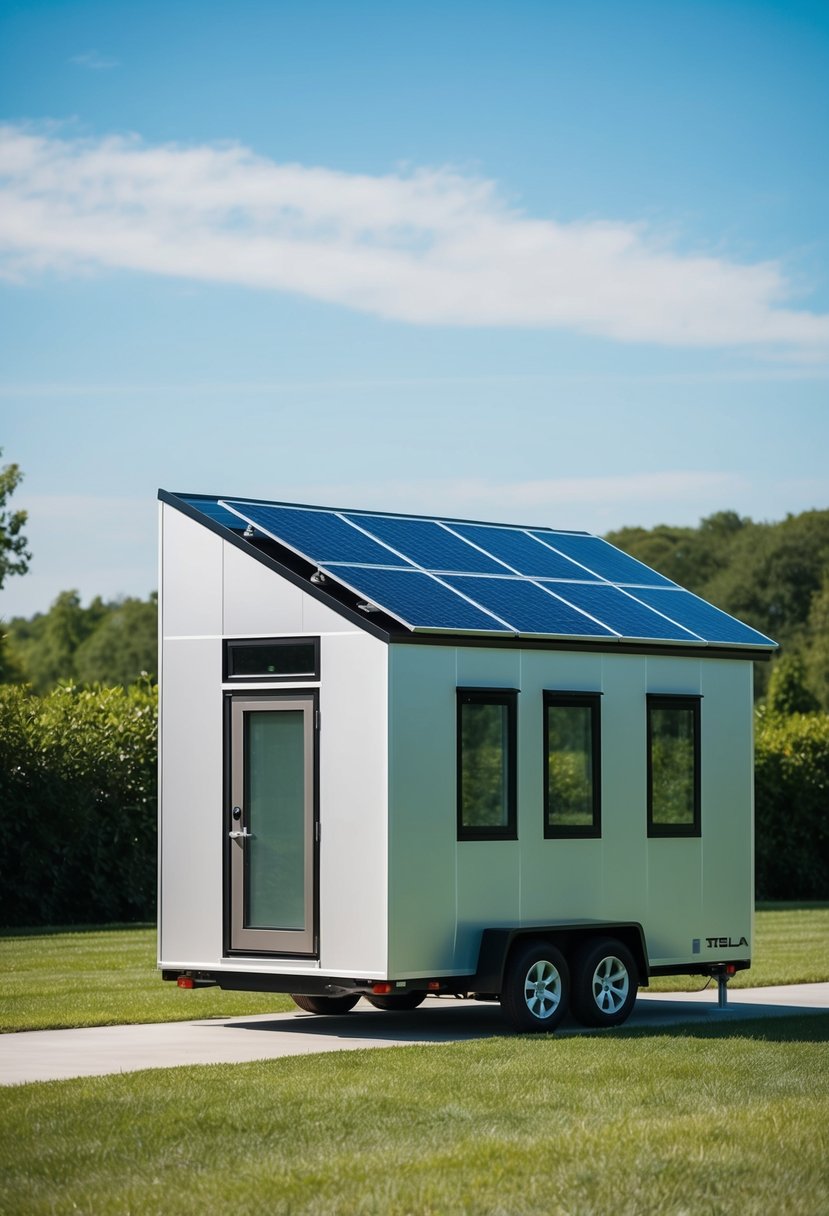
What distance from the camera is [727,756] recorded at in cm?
1705

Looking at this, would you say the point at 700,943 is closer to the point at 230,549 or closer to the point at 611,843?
the point at 611,843

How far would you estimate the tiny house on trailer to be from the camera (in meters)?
14.5

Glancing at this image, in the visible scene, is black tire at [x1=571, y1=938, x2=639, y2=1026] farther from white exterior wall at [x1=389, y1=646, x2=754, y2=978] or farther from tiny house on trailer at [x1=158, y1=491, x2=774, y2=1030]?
white exterior wall at [x1=389, y1=646, x2=754, y2=978]

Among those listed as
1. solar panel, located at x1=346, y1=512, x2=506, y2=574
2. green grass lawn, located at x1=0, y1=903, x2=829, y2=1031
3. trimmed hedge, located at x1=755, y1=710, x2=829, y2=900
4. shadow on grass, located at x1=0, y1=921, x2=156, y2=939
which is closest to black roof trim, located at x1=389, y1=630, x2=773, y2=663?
solar panel, located at x1=346, y1=512, x2=506, y2=574

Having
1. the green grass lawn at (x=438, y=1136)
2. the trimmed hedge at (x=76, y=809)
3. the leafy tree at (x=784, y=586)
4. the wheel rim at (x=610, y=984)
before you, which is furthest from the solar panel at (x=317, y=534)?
the leafy tree at (x=784, y=586)

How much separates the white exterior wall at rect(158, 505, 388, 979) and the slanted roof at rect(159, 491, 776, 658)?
0.26 metres

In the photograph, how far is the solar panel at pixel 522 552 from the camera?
17359mm

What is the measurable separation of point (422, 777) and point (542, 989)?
1859mm

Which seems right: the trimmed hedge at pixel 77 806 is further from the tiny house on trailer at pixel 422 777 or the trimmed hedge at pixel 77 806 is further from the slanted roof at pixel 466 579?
the tiny house on trailer at pixel 422 777

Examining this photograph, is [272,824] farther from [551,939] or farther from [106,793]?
[106,793]

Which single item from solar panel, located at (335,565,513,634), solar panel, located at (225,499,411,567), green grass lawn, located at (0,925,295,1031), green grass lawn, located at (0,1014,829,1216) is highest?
solar panel, located at (225,499,411,567)

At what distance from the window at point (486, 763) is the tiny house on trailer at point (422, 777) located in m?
0.02

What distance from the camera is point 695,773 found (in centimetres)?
1675

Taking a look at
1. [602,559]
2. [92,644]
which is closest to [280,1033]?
[602,559]
